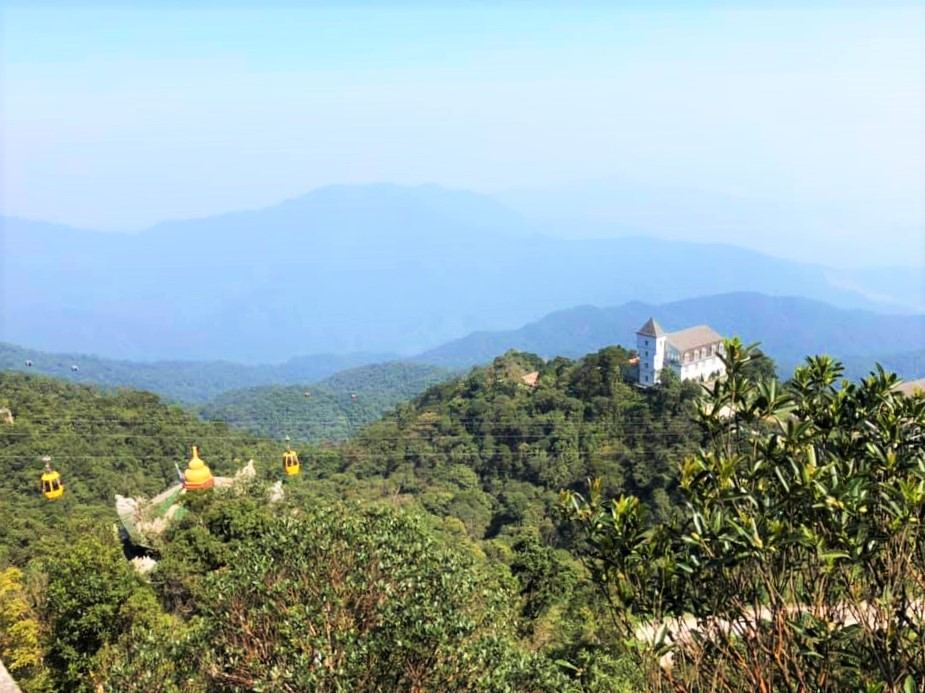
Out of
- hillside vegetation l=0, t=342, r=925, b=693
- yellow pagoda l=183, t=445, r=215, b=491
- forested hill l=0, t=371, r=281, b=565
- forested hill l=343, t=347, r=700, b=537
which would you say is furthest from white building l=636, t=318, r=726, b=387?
yellow pagoda l=183, t=445, r=215, b=491

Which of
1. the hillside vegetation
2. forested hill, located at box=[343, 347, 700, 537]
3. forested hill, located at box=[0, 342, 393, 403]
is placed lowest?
forested hill, located at box=[0, 342, 393, 403]

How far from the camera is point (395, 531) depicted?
29.2ft

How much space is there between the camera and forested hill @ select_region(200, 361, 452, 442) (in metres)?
78.4

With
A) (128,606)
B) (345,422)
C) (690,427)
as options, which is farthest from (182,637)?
(345,422)

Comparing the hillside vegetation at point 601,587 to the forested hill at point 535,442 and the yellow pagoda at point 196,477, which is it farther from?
the forested hill at point 535,442

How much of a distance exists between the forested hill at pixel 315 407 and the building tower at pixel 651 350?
1262 inches

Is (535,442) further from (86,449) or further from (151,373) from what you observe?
(151,373)

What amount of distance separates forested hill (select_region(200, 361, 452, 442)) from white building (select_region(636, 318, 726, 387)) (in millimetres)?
32267

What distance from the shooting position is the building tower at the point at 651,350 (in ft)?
134

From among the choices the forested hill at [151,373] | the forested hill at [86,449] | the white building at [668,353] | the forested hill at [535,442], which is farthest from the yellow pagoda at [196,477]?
the forested hill at [151,373]

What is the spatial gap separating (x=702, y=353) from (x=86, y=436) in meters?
35.5

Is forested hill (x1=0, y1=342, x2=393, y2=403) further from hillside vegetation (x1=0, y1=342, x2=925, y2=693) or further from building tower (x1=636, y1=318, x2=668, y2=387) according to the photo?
hillside vegetation (x1=0, y1=342, x2=925, y2=693)

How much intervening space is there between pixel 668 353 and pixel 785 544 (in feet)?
127

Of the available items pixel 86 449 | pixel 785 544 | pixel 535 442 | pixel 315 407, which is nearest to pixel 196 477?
pixel 86 449
